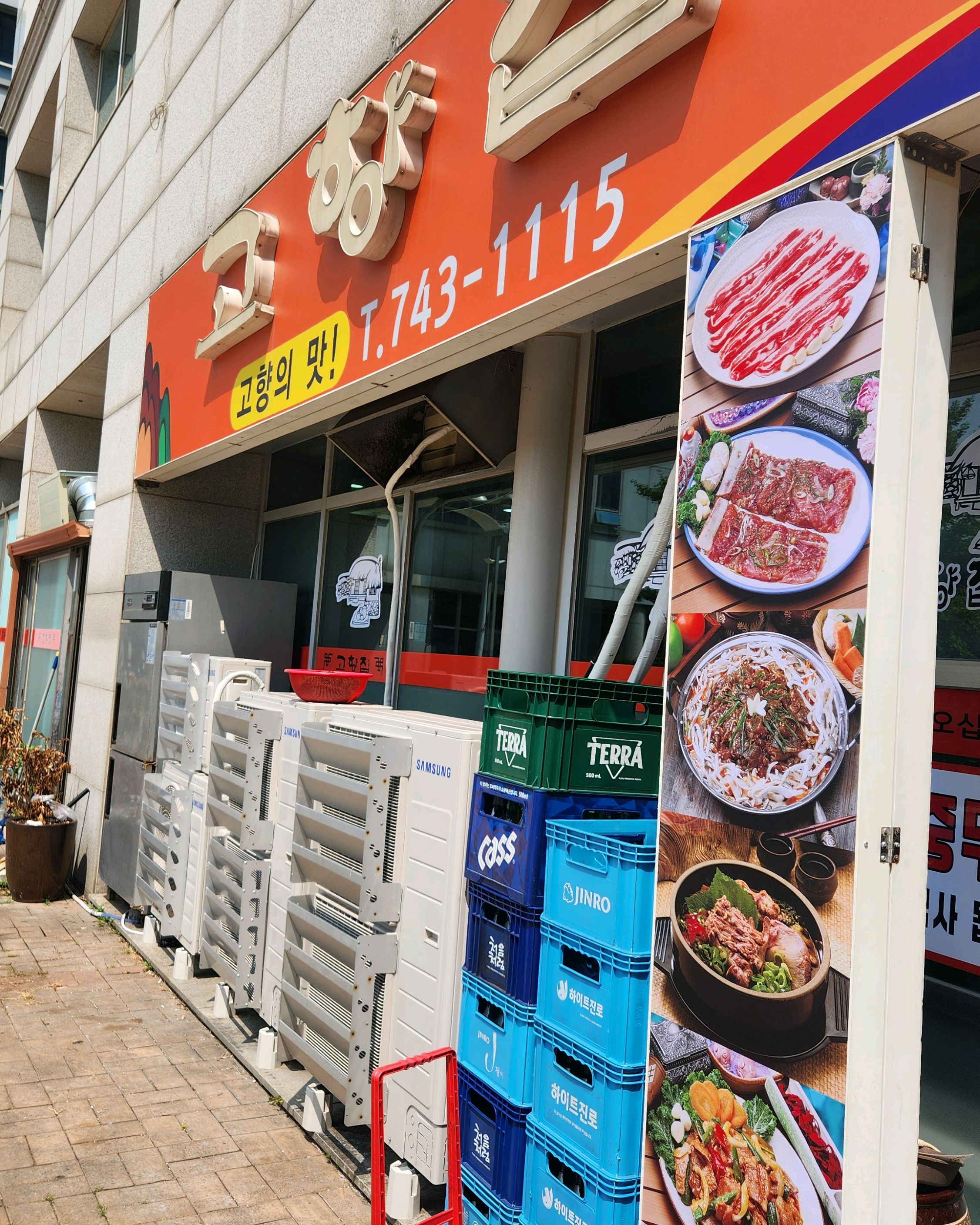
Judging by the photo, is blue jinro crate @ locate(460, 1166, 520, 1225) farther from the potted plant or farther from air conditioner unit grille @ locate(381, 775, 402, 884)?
the potted plant

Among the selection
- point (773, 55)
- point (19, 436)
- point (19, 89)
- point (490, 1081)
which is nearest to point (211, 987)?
point (490, 1081)

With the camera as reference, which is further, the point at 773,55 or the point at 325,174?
the point at 325,174

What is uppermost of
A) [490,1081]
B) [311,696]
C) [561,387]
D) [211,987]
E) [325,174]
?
[325,174]

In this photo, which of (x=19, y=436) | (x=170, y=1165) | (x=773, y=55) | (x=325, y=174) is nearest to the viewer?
(x=773, y=55)

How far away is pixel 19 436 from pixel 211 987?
11769mm

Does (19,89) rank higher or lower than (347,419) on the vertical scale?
higher

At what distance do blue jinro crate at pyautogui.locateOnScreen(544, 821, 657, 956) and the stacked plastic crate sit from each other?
22mm

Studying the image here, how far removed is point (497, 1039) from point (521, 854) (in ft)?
2.05

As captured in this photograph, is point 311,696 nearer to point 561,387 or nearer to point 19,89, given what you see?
point 561,387

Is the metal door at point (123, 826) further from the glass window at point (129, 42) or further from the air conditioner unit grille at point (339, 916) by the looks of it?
the glass window at point (129, 42)

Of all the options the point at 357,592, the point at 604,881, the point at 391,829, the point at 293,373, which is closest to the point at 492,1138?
the point at 604,881

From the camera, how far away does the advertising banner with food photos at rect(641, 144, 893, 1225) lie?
7.33 ft

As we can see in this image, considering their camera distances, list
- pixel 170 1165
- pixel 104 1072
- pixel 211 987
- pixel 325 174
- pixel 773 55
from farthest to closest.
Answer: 1. pixel 211 987
2. pixel 325 174
3. pixel 104 1072
4. pixel 170 1165
5. pixel 773 55

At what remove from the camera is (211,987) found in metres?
6.15
